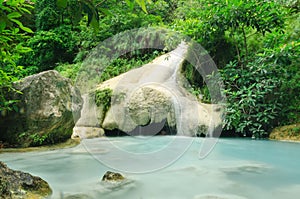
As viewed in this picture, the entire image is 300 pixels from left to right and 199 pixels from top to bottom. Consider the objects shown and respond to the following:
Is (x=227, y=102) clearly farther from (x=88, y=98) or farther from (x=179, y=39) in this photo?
(x=88, y=98)

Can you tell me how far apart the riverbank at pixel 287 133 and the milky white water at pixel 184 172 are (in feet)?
1.76

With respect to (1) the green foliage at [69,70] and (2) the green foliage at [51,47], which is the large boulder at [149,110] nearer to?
(1) the green foliage at [69,70]

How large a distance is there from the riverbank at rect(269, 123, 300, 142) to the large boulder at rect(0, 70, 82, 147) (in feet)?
13.2

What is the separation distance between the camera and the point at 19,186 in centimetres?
187

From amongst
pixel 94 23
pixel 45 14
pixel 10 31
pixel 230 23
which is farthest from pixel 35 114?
pixel 45 14

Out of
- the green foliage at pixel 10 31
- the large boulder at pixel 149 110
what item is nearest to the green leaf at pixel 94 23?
the green foliage at pixel 10 31

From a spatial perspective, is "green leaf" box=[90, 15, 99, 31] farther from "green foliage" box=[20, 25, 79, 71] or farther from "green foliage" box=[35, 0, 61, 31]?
"green foliage" box=[35, 0, 61, 31]

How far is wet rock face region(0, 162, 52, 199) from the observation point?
169 centimetres

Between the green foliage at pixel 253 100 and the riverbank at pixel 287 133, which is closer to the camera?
the riverbank at pixel 287 133

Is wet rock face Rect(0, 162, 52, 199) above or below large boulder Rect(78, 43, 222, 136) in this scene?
below

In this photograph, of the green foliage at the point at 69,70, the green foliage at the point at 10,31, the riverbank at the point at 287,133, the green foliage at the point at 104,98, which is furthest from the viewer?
the green foliage at the point at 69,70

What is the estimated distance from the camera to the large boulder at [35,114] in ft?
14.0

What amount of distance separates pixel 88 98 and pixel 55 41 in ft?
14.0

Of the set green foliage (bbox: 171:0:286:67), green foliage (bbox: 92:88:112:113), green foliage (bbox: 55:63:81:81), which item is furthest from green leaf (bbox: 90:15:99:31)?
green foliage (bbox: 55:63:81:81)
